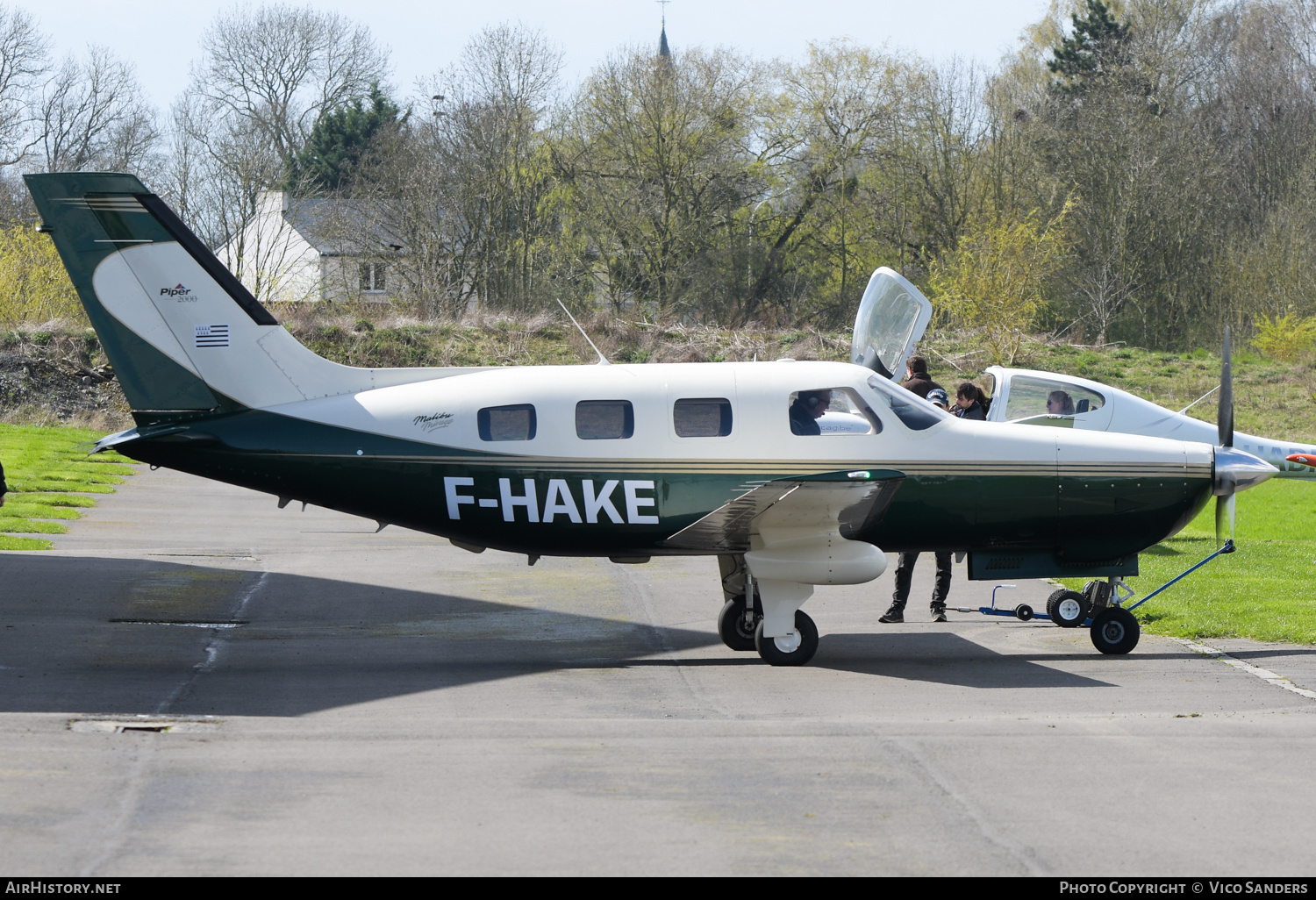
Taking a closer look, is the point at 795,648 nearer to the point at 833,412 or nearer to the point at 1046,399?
the point at 833,412

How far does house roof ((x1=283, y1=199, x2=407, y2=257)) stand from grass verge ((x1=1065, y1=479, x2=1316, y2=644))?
110ft

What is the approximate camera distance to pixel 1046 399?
1362 cm

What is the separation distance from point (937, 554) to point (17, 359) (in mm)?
30770

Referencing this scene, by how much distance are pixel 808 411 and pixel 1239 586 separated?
21.2 feet

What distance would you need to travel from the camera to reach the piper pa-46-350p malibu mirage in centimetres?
1031

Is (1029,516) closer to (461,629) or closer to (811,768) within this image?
(811,768)

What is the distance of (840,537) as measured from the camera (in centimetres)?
1027

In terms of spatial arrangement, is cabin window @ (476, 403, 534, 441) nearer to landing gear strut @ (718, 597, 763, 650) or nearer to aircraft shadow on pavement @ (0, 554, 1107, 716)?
aircraft shadow on pavement @ (0, 554, 1107, 716)

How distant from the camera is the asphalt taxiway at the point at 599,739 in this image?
564cm

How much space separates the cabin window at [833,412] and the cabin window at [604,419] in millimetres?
1403

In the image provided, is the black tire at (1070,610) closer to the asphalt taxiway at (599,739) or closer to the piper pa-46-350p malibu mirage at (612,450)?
the asphalt taxiway at (599,739)

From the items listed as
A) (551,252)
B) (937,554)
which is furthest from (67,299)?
(937,554)

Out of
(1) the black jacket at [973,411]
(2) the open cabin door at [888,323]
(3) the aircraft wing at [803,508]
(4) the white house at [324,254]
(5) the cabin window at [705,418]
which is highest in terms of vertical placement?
(4) the white house at [324,254]

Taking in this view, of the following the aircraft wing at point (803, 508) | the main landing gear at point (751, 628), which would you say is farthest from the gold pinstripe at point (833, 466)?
the main landing gear at point (751, 628)
